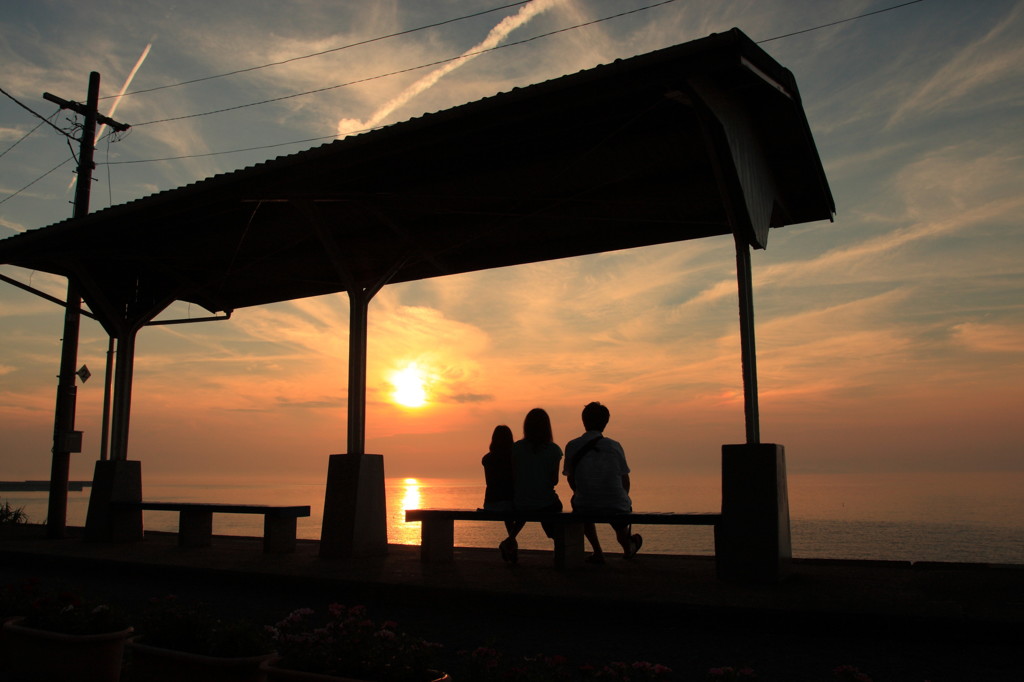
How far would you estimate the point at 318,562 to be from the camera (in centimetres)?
920

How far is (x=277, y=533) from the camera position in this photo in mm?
10133

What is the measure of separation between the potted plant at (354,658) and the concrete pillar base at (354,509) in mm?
6021

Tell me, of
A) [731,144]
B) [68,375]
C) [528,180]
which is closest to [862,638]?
[731,144]

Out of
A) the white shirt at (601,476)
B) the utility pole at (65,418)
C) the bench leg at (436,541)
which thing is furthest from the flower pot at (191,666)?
the utility pole at (65,418)

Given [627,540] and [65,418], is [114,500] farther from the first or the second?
[627,540]

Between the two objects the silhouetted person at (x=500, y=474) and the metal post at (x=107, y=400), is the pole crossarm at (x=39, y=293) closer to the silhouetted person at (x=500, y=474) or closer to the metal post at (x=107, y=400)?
the metal post at (x=107, y=400)

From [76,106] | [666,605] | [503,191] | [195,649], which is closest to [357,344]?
[503,191]

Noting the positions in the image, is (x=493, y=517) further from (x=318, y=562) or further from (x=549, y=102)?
(x=549, y=102)

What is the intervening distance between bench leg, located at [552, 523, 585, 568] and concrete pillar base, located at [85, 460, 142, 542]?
7.12 meters

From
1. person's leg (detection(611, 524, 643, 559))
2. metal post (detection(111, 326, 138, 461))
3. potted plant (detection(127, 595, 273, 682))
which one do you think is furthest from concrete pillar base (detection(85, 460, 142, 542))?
potted plant (detection(127, 595, 273, 682))

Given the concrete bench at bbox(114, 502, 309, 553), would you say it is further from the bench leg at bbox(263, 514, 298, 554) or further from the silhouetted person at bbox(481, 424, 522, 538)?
the silhouetted person at bbox(481, 424, 522, 538)

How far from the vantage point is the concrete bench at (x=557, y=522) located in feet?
23.5

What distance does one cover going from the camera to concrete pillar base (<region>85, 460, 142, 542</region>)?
12.3 m

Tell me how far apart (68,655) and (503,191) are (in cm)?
629
